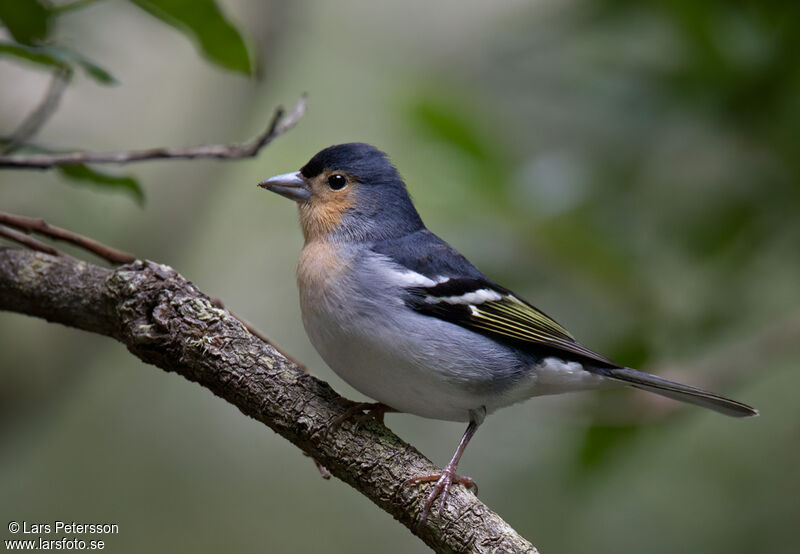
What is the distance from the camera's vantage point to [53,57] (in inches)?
109

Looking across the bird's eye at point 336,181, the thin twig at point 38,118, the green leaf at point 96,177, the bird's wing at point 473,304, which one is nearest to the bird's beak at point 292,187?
the bird's eye at point 336,181

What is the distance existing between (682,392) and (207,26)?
265 centimetres

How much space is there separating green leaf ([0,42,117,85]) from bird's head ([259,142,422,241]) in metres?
1.21

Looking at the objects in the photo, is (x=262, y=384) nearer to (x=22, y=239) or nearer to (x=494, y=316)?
(x=22, y=239)

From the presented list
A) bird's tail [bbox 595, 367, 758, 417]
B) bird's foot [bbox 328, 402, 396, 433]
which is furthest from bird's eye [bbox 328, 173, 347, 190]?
bird's tail [bbox 595, 367, 758, 417]

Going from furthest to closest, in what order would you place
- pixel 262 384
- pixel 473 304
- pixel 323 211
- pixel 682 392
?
pixel 323 211, pixel 473 304, pixel 682 392, pixel 262 384

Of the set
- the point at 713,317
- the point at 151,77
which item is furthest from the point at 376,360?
the point at 151,77

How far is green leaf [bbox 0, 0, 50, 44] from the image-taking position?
2906 mm

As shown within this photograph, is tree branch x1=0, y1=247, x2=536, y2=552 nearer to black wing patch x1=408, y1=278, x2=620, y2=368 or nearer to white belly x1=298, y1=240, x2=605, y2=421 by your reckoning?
white belly x1=298, y1=240, x2=605, y2=421

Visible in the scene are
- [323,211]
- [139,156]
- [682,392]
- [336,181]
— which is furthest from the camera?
[336,181]

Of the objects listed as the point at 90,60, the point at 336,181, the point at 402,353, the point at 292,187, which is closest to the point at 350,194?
the point at 336,181

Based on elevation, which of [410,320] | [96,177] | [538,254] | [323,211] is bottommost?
[96,177]

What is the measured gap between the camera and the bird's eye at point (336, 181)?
165 inches

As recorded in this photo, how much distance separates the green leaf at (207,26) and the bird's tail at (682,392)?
2.24 metres
